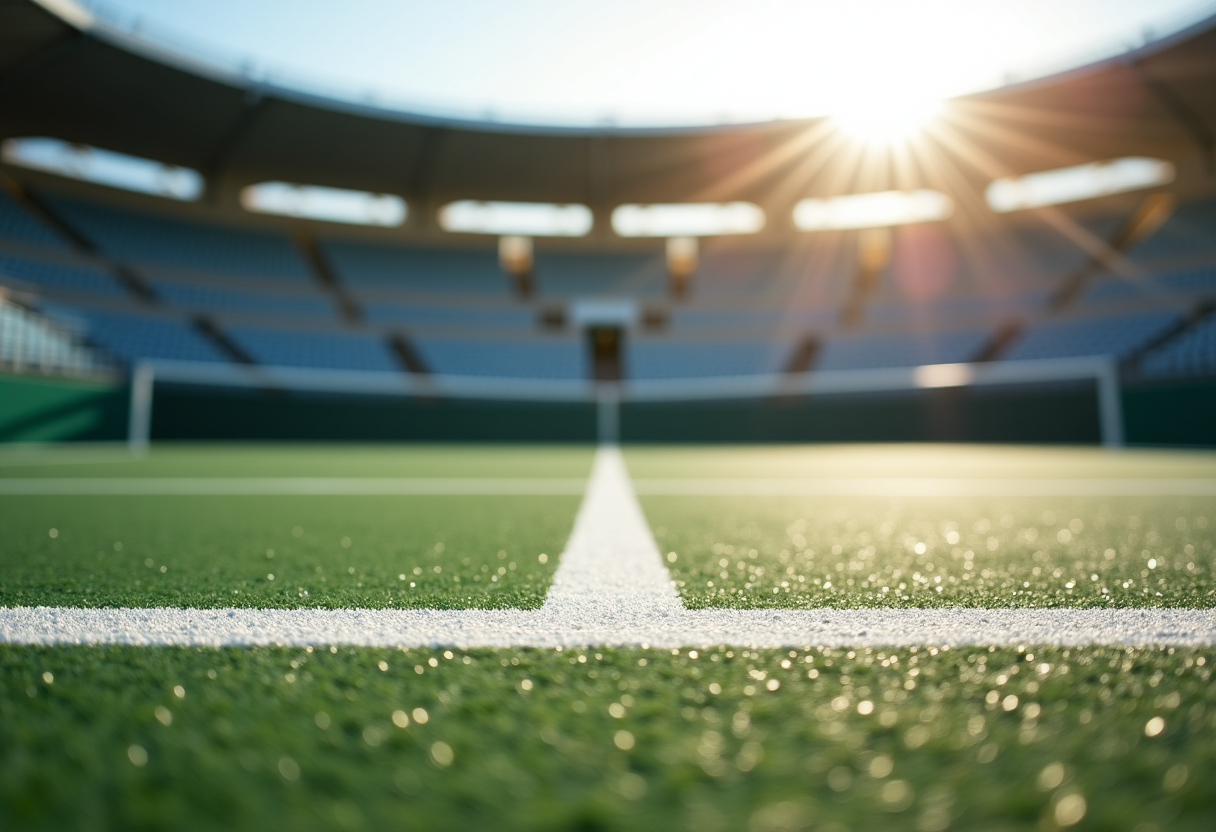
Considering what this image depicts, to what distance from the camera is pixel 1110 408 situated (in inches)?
481

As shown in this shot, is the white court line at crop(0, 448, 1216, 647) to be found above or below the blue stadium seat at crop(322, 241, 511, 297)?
below

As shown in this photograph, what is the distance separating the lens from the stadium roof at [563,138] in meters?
13.2

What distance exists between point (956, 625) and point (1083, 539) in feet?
4.50

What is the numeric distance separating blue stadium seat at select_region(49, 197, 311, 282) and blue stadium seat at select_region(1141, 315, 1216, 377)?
20542 millimetres

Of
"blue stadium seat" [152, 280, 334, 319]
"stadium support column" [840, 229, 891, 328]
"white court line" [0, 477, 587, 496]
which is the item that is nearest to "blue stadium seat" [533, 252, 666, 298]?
"stadium support column" [840, 229, 891, 328]

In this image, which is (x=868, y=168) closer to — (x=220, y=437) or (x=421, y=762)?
(x=220, y=437)

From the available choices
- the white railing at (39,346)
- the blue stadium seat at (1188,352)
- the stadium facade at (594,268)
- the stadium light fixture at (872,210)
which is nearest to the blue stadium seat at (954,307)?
the stadium facade at (594,268)

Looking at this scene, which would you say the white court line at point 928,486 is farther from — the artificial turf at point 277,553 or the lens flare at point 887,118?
the lens flare at point 887,118

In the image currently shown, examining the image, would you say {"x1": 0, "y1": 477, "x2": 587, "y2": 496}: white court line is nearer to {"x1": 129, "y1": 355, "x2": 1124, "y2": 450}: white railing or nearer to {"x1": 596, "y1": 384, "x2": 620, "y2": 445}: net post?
{"x1": 129, "y1": 355, "x2": 1124, "y2": 450}: white railing

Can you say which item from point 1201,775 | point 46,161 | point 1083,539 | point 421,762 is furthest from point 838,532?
point 46,161

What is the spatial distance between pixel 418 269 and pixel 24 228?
919 cm

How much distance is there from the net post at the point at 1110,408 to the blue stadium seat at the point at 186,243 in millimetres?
19317

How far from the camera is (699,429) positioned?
16594 mm

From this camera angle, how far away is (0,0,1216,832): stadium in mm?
622
